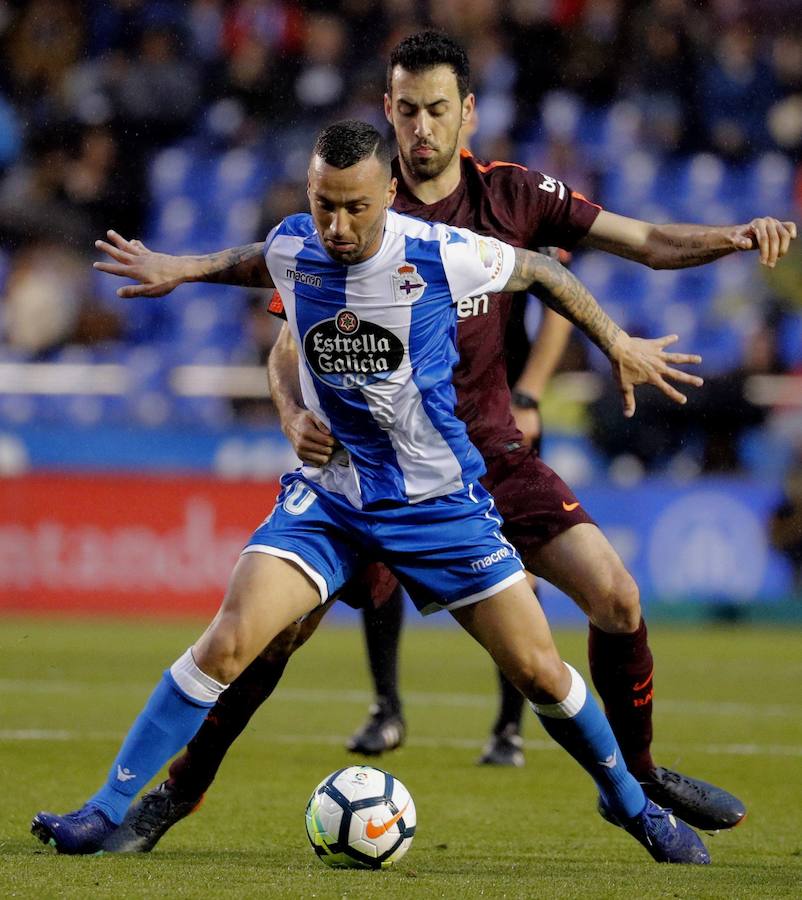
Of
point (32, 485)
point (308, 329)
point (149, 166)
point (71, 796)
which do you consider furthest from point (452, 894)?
point (149, 166)

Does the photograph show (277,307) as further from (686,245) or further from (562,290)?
(686,245)

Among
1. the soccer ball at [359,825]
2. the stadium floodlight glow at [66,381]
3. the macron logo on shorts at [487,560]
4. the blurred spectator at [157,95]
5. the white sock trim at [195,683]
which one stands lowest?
the soccer ball at [359,825]

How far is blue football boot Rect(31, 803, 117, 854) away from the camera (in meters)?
4.71

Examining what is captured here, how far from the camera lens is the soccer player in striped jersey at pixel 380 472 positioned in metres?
4.71

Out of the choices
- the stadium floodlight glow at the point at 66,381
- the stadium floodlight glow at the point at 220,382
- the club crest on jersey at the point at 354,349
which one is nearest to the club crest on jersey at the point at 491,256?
the club crest on jersey at the point at 354,349

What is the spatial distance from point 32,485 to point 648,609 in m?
5.01

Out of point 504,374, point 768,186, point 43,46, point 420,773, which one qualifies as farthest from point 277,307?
point 43,46

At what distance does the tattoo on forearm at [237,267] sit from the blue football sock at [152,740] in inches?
45.9

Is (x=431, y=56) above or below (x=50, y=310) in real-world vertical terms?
above

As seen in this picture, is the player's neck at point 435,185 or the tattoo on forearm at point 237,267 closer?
the tattoo on forearm at point 237,267

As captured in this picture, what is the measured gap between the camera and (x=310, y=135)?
17.1m

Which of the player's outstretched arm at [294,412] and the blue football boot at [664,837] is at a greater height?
the player's outstretched arm at [294,412]

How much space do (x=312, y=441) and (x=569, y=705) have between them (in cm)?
107

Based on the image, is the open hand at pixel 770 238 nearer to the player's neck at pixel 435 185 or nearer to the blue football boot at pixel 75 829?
the player's neck at pixel 435 185
